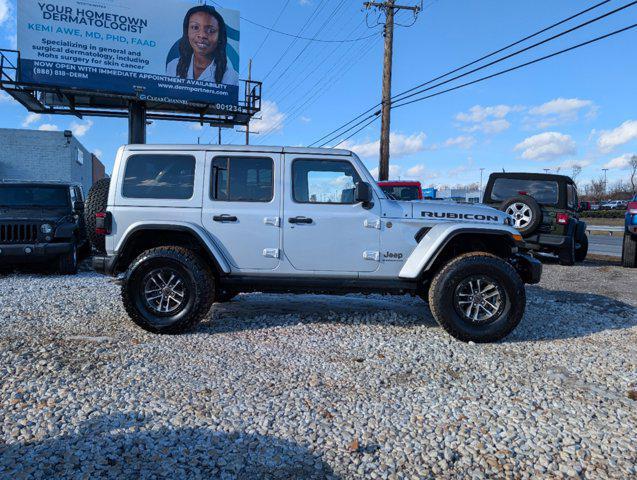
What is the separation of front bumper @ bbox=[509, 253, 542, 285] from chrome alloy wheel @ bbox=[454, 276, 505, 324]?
1.95 feet

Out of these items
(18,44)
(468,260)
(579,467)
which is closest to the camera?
(579,467)

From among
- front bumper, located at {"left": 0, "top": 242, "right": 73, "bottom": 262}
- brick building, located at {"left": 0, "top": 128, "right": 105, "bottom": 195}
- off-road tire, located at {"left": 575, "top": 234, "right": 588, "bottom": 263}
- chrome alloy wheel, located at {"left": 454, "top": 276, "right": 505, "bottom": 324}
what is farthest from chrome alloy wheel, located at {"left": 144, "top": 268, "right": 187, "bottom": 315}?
brick building, located at {"left": 0, "top": 128, "right": 105, "bottom": 195}

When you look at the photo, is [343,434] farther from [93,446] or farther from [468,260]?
[468,260]

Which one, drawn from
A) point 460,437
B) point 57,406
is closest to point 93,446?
point 57,406

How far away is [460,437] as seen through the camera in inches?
113

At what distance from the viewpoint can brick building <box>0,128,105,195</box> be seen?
2291 cm

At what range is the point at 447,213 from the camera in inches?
197

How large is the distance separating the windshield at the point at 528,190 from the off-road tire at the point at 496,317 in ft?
19.3

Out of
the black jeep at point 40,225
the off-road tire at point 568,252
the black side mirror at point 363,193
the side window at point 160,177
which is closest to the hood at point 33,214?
the black jeep at point 40,225

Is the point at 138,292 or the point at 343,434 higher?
the point at 138,292

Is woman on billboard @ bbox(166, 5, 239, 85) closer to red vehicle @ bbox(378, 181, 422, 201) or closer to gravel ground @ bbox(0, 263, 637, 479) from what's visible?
red vehicle @ bbox(378, 181, 422, 201)

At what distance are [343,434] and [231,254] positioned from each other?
2650 mm

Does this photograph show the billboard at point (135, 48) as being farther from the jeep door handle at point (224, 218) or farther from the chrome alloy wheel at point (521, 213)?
the jeep door handle at point (224, 218)

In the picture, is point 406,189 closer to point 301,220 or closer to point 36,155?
point 301,220
